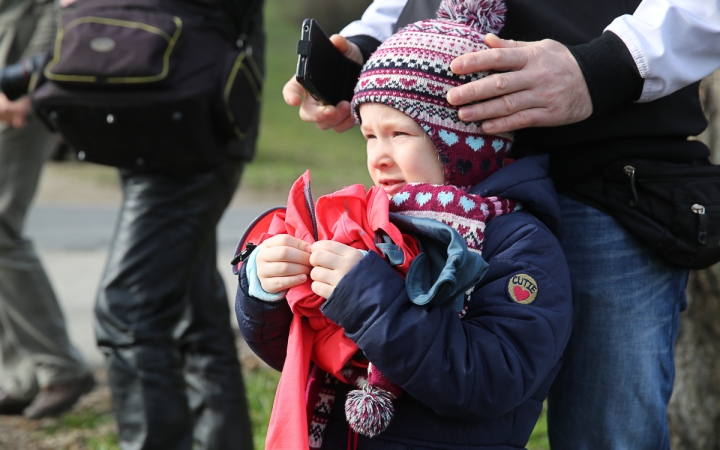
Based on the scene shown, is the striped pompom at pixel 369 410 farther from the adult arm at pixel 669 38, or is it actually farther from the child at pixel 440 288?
the adult arm at pixel 669 38

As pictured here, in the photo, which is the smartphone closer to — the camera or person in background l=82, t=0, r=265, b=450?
person in background l=82, t=0, r=265, b=450

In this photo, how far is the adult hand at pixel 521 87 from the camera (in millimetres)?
1589

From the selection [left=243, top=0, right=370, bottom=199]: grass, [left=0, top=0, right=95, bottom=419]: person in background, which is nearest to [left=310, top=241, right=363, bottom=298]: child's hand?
[left=0, top=0, right=95, bottom=419]: person in background

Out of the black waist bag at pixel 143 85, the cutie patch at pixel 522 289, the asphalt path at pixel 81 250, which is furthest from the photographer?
the asphalt path at pixel 81 250

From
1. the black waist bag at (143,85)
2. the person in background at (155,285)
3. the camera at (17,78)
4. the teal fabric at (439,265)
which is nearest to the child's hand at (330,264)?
the teal fabric at (439,265)

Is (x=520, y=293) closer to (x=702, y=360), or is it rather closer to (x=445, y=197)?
(x=445, y=197)

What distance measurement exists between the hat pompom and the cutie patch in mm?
571

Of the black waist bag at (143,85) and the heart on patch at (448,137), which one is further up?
the heart on patch at (448,137)

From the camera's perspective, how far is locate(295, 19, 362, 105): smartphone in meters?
1.79

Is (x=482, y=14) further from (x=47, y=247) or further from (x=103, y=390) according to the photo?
(x=47, y=247)

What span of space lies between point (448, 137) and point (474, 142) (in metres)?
0.07

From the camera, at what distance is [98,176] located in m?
11.8

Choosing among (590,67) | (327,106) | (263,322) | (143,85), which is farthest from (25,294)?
(590,67)

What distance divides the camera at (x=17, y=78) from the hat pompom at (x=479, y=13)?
5.66 ft
